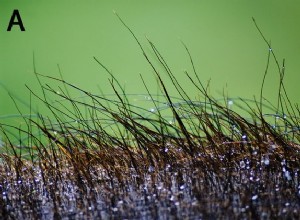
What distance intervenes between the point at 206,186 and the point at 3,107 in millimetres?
3873

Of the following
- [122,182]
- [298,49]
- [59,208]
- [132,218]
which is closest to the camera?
[132,218]

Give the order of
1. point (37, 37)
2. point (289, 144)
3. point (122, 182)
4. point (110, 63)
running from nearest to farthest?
1. point (122, 182)
2. point (289, 144)
3. point (37, 37)
4. point (110, 63)

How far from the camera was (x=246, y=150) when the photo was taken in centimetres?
159

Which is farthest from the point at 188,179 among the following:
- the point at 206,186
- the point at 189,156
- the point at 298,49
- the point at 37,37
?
the point at 37,37

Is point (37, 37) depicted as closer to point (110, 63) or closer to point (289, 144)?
point (110, 63)

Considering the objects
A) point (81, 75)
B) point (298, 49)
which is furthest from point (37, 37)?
point (298, 49)

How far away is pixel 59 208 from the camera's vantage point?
1325 millimetres

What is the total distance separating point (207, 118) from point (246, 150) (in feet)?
0.54

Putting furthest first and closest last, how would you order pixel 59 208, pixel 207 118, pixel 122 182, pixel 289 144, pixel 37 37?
pixel 37 37 → pixel 207 118 → pixel 289 144 → pixel 122 182 → pixel 59 208

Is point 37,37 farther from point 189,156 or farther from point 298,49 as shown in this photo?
point 189,156

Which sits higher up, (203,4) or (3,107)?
(203,4)

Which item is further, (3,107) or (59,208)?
(3,107)

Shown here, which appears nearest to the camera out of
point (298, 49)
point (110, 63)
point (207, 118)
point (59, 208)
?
point (59, 208)

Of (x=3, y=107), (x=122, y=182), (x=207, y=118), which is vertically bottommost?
(x=122, y=182)
